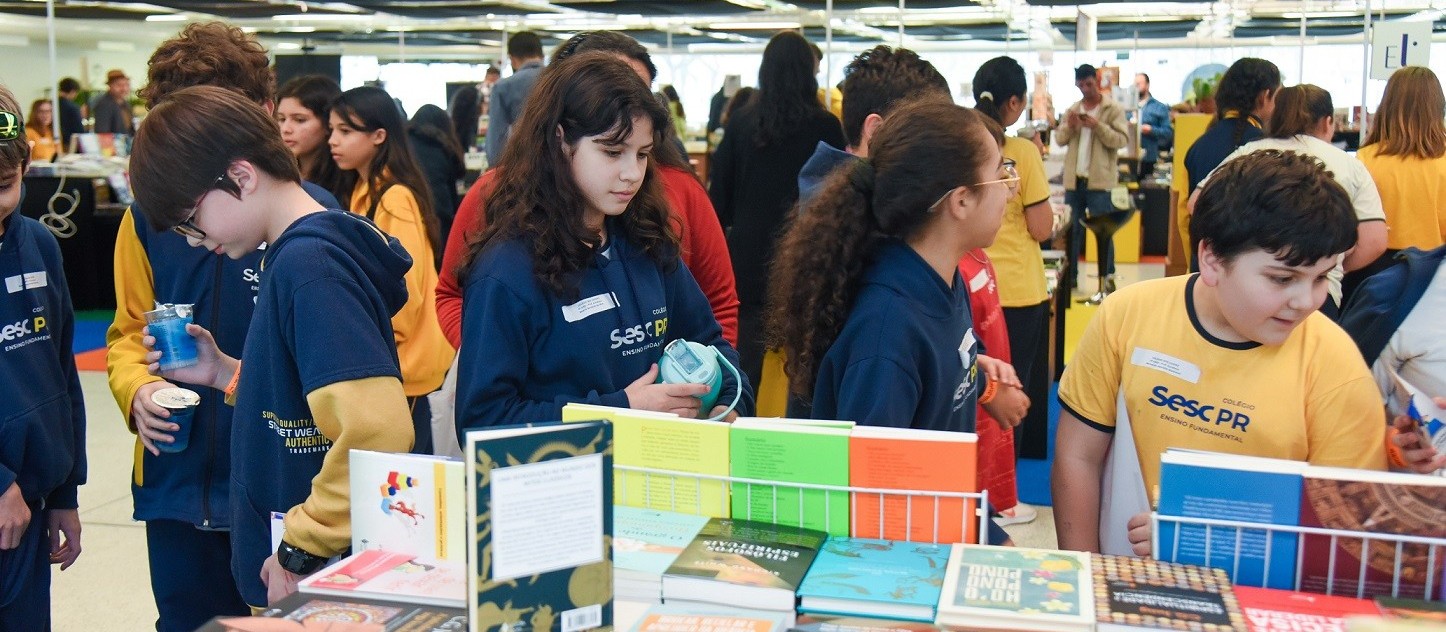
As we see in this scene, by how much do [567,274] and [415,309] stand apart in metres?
1.13

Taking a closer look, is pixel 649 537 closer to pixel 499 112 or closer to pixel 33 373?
pixel 33 373

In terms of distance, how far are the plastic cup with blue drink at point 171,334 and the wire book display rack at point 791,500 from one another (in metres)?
0.85

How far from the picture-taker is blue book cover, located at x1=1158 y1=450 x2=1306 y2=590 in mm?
1186

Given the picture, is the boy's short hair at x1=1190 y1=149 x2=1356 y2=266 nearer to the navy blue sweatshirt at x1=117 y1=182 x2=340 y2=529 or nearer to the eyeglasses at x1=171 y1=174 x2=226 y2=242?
the eyeglasses at x1=171 y1=174 x2=226 y2=242

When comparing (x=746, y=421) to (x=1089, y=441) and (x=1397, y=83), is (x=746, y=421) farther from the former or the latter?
(x=1397, y=83)

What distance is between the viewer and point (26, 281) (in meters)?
2.11

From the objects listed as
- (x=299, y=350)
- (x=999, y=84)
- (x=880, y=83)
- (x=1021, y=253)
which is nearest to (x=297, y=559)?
(x=299, y=350)

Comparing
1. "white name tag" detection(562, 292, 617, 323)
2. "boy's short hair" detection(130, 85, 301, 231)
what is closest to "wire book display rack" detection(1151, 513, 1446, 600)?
"white name tag" detection(562, 292, 617, 323)

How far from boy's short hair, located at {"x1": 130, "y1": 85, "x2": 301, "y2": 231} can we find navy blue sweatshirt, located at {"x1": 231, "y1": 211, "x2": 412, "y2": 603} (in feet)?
0.44

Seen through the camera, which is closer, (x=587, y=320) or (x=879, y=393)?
(x=879, y=393)

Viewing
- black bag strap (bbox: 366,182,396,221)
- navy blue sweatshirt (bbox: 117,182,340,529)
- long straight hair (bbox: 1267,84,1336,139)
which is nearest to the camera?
navy blue sweatshirt (bbox: 117,182,340,529)

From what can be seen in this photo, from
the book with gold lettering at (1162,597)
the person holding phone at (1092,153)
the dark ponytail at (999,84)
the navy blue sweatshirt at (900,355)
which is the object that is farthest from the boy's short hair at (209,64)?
the person holding phone at (1092,153)

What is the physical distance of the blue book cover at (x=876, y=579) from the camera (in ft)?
3.74

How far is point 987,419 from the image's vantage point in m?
2.39
